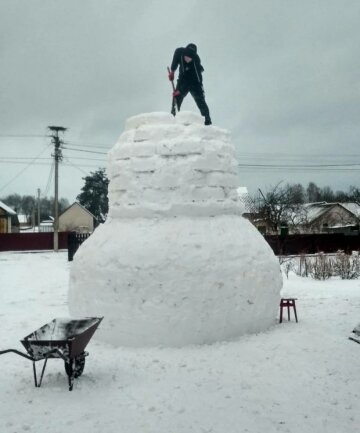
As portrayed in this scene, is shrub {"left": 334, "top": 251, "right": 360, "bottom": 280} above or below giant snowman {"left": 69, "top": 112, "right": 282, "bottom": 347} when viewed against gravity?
below

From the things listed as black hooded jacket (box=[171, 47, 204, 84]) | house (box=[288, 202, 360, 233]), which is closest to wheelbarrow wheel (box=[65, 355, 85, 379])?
A: black hooded jacket (box=[171, 47, 204, 84])

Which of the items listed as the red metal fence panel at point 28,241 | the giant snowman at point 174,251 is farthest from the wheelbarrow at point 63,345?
the red metal fence panel at point 28,241

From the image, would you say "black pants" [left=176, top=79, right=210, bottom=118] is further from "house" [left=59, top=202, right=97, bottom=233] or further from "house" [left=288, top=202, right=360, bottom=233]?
"house" [left=59, top=202, right=97, bottom=233]

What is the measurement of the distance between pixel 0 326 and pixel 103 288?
2.64m

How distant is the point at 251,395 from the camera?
15.0 ft

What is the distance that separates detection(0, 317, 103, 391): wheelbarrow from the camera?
15.0 feet

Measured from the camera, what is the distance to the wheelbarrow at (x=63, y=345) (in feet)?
15.0

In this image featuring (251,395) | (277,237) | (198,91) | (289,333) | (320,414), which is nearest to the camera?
(320,414)

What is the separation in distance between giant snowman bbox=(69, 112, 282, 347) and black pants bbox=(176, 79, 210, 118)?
63 cm

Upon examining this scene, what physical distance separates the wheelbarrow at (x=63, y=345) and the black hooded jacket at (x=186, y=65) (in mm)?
4449

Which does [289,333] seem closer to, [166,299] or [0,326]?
[166,299]

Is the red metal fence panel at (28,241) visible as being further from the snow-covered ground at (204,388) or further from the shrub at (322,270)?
the snow-covered ground at (204,388)

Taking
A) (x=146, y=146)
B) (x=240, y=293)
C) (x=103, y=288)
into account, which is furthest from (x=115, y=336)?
(x=146, y=146)

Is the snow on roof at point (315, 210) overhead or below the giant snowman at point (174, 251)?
overhead
